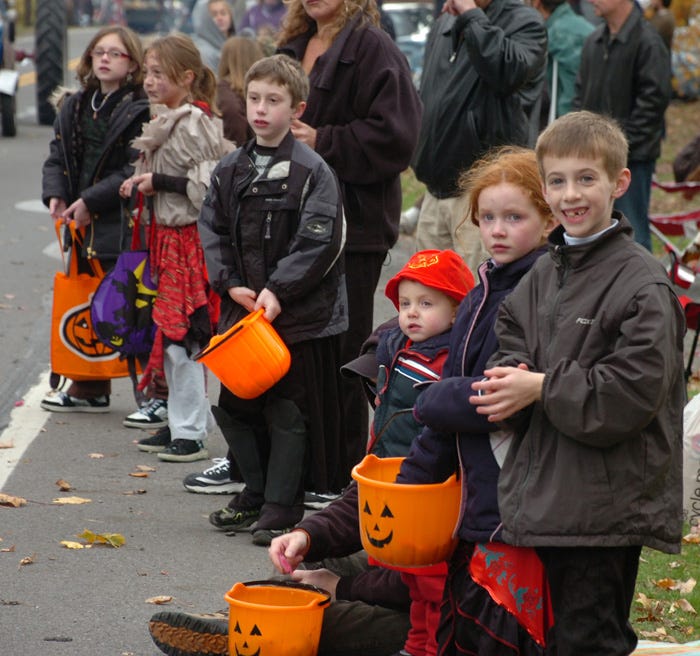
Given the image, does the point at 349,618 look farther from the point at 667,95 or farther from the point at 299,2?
the point at 667,95

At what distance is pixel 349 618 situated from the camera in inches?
175

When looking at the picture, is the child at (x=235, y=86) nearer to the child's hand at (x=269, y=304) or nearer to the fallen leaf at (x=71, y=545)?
the child's hand at (x=269, y=304)

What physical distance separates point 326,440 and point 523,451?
2.43m

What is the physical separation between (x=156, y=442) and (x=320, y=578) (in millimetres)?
2727

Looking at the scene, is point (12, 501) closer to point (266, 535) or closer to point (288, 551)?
point (266, 535)

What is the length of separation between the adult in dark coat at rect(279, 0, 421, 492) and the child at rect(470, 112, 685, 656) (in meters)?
2.56

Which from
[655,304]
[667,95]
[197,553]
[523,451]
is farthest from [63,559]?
[667,95]

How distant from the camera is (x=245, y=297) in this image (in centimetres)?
572

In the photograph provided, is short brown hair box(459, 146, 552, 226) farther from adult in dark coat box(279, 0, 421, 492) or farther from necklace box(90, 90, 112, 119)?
necklace box(90, 90, 112, 119)

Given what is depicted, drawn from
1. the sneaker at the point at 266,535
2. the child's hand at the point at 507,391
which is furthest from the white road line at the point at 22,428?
the child's hand at the point at 507,391

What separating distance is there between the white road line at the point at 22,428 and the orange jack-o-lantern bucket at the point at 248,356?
5.17 ft

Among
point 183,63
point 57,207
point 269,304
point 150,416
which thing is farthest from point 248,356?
point 57,207

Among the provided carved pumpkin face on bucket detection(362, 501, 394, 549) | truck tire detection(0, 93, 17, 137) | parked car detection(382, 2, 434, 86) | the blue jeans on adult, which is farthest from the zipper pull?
parked car detection(382, 2, 434, 86)

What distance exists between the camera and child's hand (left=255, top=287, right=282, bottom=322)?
559cm
